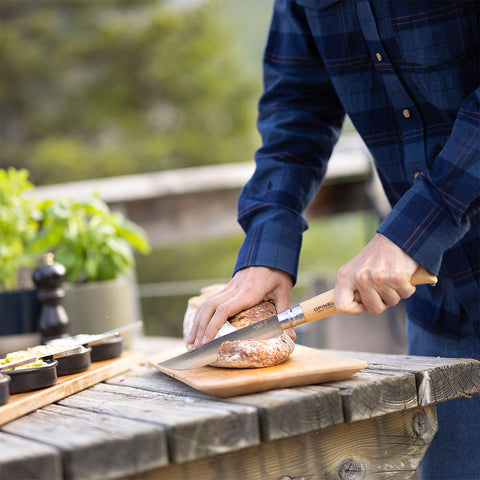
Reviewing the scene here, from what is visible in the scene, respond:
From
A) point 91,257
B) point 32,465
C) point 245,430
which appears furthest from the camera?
point 91,257

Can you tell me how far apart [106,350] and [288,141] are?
68 cm

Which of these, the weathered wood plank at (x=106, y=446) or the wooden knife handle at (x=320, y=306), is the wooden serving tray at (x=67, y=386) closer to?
the weathered wood plank at (x=106, y=446)

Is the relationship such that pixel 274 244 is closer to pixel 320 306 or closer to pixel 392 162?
pixel 320 306

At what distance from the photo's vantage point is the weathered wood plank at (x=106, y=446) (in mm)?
876

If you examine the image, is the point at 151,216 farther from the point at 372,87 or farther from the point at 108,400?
the point at 108,400

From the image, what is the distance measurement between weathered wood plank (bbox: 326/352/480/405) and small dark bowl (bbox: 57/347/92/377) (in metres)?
0.59

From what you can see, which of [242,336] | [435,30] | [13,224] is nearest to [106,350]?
[242,336]

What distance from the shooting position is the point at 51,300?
70.9 inches

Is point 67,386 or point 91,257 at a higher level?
point 91,257

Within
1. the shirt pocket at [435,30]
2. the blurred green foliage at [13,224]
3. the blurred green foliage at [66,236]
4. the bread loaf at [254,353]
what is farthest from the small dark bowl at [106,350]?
the shirt pocket at [435,30]

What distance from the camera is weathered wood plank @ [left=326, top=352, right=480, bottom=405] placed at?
3.84 ft

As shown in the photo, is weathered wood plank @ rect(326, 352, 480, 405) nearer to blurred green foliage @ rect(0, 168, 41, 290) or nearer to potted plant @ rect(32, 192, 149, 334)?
potted plant @ rect(32, 192, 149, 334)

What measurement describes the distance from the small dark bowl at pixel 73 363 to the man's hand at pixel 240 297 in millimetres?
222

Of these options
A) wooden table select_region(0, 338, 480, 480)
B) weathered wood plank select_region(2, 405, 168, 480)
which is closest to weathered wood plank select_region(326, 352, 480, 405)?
wooden table select_region(0, 338, 480, 480)
